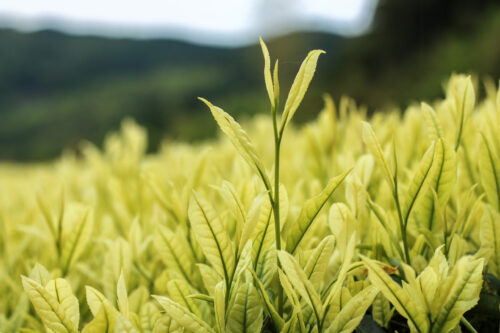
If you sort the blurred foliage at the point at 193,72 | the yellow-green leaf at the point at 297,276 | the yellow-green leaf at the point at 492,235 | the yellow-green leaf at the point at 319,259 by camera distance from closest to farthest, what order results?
the yellow-green leaf at the point at 297,276
the yellow-green leaf at the point at 319,259
the yellow-green leaf at the point at 492,235
the blurred foliage at the point at 193,72

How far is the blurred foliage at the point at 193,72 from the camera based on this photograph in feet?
40.5

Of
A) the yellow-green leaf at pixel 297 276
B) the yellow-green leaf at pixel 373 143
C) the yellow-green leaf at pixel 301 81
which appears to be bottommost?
the yellow-green leaf at pixel 297 276

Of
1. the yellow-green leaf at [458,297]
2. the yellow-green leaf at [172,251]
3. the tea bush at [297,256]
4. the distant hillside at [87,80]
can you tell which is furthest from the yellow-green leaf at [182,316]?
the distant hillside at [87,80]

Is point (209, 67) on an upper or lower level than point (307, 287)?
upper

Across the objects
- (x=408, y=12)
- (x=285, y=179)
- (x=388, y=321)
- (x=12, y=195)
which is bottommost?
(x=12, y=195)

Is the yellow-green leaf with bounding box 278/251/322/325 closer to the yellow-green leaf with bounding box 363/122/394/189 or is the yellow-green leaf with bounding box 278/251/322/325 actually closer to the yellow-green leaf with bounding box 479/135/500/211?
the yellow-green leaf with bounding box 363/122/394/189

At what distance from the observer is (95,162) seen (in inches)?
88.4

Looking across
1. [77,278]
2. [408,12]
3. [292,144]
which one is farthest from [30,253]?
[408,12]

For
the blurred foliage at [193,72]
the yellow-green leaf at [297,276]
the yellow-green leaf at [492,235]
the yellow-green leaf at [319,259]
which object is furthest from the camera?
the blurred foliage at [193,72]

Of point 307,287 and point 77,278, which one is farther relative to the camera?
point 77,278

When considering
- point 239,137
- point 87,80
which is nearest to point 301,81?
→ point 239,137

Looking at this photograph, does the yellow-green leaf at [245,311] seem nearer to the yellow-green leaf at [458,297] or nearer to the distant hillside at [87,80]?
the yellow-green leaf at [458,297]

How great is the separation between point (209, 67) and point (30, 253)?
75.5 metres

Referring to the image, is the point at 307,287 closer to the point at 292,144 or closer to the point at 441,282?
the point at 441,282
